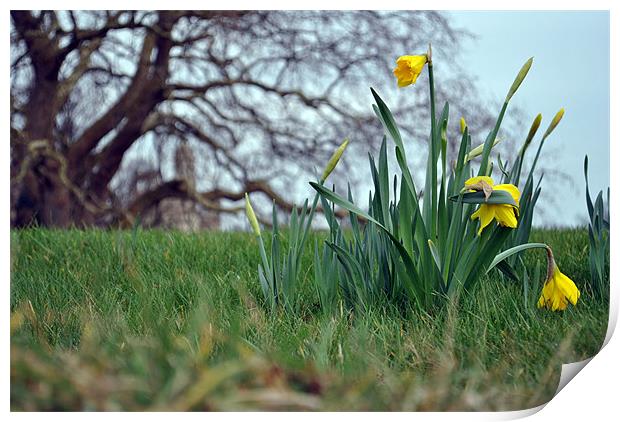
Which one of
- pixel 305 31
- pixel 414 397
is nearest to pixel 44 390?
pixel 414 397

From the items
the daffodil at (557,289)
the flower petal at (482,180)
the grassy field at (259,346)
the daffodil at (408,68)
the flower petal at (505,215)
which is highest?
the daffodil at (408,68)

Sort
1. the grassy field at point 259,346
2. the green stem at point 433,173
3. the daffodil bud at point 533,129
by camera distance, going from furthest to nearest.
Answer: the daffodil bud at point 533,129
the green stem at point 433,173
the grassy field at point 259,346

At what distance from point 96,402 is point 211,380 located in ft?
0.59

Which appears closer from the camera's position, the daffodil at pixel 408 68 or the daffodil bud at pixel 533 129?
the daffodil at pixel 408 68

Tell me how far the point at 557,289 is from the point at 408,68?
582 millimetres

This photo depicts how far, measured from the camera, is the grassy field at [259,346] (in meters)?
1.07

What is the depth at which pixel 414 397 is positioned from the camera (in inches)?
46.2

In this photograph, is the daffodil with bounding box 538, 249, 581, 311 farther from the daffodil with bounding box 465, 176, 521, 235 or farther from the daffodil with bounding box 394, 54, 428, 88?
the daffodil with bounding box 394, 54, 428, 88

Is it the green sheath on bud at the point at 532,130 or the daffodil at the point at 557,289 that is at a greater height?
the green sheath on bud at the point at 532,130

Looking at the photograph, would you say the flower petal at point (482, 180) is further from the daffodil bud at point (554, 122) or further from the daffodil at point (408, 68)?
the daffodil bud at point (554, 122)

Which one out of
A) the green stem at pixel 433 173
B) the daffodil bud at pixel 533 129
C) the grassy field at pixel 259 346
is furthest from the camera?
the daffodil bud at pixel 533 129

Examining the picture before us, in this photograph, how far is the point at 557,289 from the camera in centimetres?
151

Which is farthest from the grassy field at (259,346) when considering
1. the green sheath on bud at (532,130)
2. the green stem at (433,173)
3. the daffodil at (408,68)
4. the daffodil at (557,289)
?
the daffodil at (408,68)
